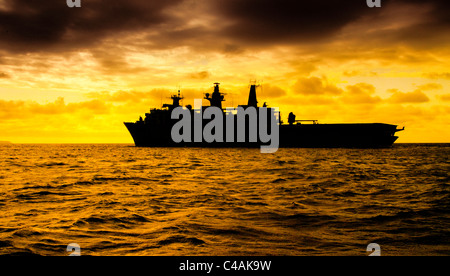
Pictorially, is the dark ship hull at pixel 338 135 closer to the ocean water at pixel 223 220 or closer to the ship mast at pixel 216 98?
the ship mast at pixel 216 98

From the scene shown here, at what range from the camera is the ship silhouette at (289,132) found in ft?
219

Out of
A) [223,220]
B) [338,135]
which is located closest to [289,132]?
[338,135]

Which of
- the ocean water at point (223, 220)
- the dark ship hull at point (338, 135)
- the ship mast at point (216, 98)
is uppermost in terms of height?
the ship mast at point (216, 98)

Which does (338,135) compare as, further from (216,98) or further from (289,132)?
(216,98)

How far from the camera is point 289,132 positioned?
2783 inches

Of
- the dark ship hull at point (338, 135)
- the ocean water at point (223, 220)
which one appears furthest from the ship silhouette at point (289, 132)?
the ocean water at point (223, 220)

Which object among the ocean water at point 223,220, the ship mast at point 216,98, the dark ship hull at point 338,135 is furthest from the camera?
the ship mast at point 216,98

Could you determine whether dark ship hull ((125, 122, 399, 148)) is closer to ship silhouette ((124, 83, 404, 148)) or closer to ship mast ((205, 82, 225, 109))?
ship silhouette ((124, 83, 404, 148))

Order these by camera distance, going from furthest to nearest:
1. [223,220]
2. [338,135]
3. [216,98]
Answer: [216,98] < [338,135] < [223,220]

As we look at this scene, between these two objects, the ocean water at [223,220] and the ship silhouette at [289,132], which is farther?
the ship silhouette at [289,132]

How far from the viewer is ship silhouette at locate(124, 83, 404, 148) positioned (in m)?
66.6

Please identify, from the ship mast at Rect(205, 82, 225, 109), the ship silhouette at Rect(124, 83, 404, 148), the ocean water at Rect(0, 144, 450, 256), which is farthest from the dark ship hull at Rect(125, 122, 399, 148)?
the ocean water at Rect(0, 144, 450, 256)

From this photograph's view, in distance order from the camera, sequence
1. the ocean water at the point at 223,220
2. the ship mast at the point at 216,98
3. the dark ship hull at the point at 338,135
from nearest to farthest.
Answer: the ocean water at the point at 223,220 < the dark ship hull at the point at 338,135 < the ship mast at the point at 216,98
